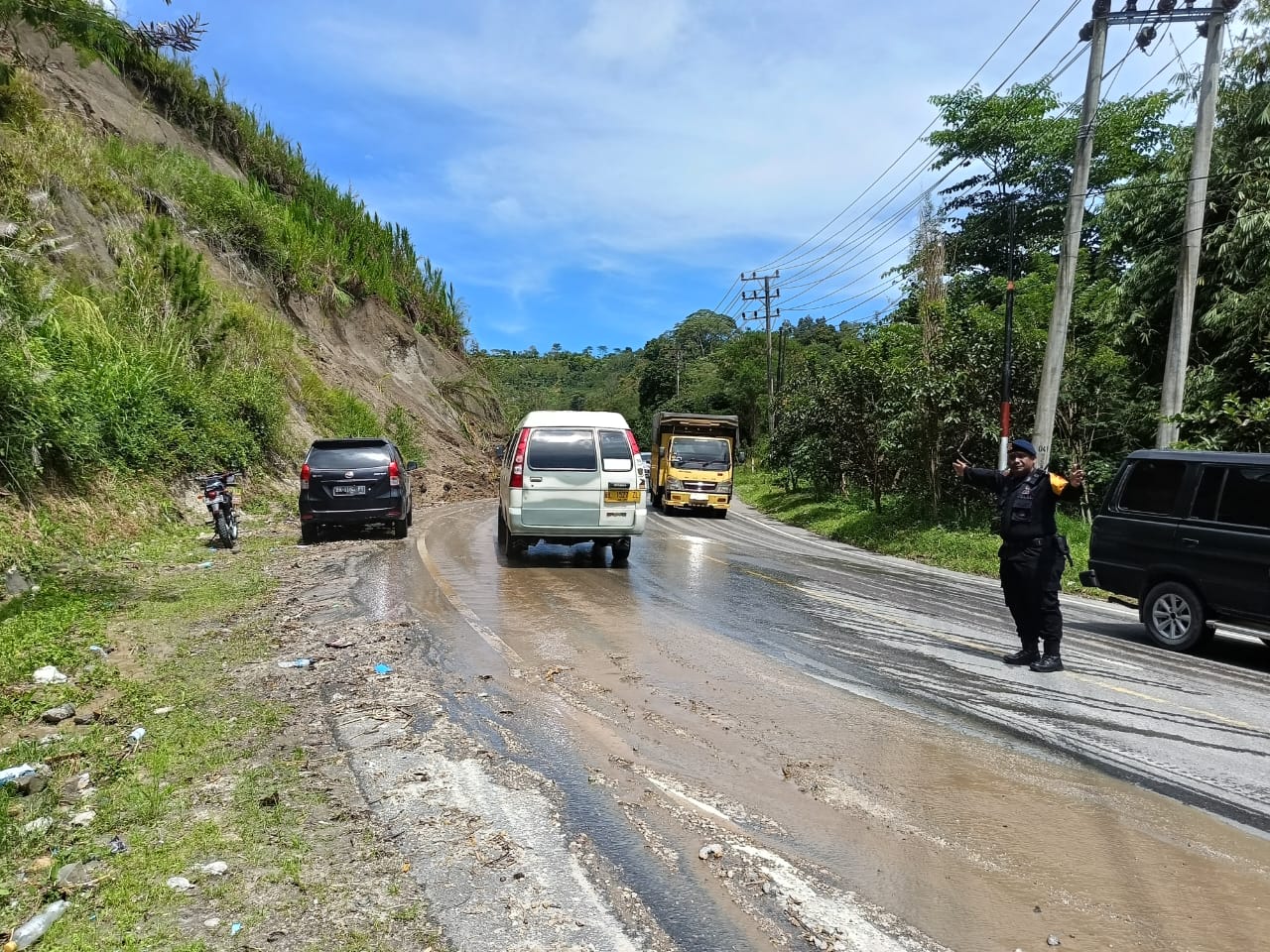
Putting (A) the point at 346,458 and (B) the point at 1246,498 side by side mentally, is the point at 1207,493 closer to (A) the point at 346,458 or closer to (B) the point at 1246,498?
(B) the point at 1246,498

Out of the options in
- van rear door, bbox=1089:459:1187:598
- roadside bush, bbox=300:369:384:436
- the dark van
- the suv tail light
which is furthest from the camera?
roadside bush, bbox=300:369:384:436

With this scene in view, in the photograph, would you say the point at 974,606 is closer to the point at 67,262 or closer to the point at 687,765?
the point at 687,765

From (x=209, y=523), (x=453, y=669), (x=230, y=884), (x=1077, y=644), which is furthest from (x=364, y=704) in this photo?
(x=209, y=523)

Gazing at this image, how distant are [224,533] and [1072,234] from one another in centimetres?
1558

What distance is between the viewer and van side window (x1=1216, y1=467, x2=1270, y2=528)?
839 cm

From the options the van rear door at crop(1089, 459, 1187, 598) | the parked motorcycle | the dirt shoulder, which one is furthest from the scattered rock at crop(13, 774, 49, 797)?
the van rear door at crop(1089, 459, 1187, 598)

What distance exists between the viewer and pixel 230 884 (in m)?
3.18

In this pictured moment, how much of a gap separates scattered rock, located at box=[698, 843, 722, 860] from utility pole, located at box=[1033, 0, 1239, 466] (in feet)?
43.7

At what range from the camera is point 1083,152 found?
15.2m

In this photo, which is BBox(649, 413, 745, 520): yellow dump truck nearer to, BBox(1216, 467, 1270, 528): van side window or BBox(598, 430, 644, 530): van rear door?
BBox(598, 430, 644, 530): van rear door

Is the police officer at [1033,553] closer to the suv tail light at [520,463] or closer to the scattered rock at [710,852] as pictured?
the scattered rock at [710,852]

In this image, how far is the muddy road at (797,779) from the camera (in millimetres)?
3154

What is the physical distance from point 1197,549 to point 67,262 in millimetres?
19703

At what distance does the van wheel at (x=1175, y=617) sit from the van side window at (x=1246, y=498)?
0.92 metres
